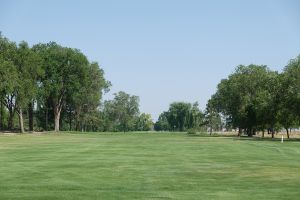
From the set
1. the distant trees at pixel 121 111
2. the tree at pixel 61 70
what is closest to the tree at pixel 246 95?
the tree at pixel 61 70

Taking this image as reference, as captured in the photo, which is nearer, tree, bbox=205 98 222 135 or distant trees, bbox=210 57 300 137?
distant trees, bbox=210 57 300 137

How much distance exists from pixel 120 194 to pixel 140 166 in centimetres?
855

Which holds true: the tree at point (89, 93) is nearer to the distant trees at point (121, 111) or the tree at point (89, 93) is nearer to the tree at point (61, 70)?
the tree at point (61, 70)

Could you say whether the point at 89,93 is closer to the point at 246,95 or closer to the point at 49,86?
the point at 49,86

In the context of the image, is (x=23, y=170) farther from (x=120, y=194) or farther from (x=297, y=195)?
(x=297, y=195)

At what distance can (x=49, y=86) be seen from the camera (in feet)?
350

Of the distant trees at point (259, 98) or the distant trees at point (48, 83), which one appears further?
the distant trees at point (48, 83)

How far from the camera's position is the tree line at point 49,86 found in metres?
94.6

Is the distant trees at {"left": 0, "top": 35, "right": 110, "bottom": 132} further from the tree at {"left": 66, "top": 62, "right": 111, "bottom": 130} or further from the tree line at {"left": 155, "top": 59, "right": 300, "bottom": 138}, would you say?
the tree line at {"left": 155, "top": 59, "right": 300, "bottom": 138}

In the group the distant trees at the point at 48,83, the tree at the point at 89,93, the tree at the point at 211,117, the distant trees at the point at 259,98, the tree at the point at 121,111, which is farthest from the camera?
the tree at the point at 121,111

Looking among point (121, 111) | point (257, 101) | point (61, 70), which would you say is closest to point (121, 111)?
point (121, 111)

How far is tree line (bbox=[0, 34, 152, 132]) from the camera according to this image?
310ft

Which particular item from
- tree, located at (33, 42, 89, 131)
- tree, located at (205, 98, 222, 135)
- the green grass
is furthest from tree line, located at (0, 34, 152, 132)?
the green grass

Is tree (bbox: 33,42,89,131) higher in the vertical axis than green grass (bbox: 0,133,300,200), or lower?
higher
